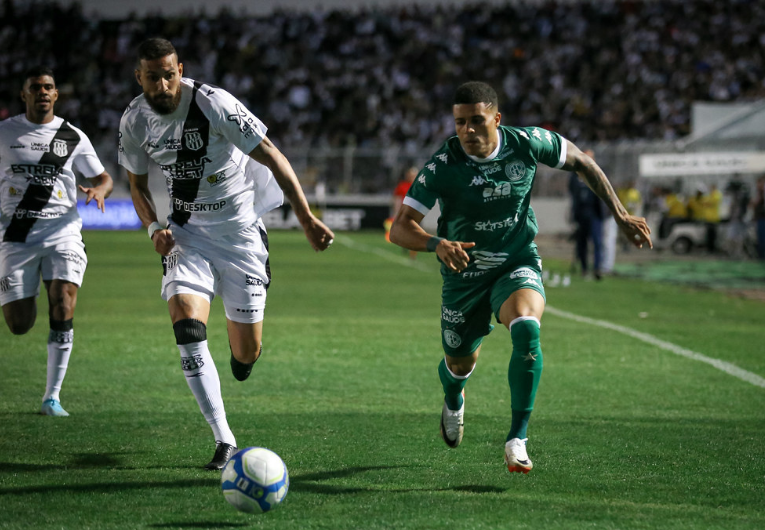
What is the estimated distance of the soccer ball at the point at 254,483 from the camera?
4.48 m

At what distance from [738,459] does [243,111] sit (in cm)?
355

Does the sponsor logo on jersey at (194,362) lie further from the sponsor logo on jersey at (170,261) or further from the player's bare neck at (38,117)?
Result: the player's bare neck at (38,117)

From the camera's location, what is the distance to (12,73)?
4031 centimetres

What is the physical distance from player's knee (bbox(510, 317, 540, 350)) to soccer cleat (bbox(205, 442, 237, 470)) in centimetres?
169

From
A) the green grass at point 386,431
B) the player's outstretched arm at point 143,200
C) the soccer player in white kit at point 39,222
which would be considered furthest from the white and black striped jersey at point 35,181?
the player's outstretched arm at point 143,200

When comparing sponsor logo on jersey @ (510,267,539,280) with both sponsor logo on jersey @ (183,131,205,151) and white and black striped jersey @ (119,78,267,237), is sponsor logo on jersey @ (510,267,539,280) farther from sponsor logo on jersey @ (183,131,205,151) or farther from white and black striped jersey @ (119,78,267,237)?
sponsor logo on jersey @ (183,131,205,151)

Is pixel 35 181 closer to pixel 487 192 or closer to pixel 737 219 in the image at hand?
pixel 487 192

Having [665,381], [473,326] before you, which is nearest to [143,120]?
[473,326]

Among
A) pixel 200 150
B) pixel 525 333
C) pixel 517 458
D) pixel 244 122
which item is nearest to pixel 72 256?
pixel 200 150

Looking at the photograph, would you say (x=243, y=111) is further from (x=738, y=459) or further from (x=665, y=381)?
(x=665, y=381)

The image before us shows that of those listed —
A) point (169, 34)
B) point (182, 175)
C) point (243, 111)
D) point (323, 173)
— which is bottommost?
point (323, 173)

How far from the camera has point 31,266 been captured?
725 centimetres

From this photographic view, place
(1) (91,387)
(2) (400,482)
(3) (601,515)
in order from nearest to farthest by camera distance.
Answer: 1. (3) (601,515)
2. (2) (400,482)
3. (1) (91,387)

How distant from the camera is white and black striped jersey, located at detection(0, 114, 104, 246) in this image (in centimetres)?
728
